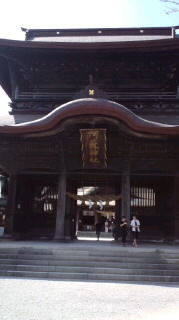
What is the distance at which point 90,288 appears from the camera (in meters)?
7.80

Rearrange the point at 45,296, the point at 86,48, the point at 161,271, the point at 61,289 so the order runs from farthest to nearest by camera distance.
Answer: the point at 86,48 < the point at 161,271 < the point at 61,289 < the point at 45,296

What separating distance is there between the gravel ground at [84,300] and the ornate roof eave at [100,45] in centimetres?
1023

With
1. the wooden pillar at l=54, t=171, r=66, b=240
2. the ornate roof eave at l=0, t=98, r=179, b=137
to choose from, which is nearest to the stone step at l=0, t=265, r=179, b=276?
the wooden pillar at l=54, t=171, r=66, b=240

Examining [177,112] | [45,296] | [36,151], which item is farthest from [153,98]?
[45,296]

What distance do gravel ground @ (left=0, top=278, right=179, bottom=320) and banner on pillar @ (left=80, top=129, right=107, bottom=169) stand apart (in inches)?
225

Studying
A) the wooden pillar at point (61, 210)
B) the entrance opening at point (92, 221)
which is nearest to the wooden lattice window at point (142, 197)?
the entrance opening at point (92, 221)

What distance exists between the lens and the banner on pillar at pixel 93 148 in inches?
505

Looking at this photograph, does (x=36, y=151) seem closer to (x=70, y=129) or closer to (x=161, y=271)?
(x=70, y=129)

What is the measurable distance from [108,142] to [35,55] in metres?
5.84

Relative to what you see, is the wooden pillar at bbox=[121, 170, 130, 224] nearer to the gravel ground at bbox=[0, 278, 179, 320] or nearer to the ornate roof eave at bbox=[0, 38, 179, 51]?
the gravel ground at bbox=[0, 278, 179, 320]

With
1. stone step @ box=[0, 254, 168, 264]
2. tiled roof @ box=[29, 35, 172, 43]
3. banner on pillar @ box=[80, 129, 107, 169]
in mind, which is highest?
tiled roof @ box=[29, 35, 172, 43]

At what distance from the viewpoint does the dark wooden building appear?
41.3 feet

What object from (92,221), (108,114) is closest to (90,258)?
(108,114)

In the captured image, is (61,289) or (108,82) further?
(108,82)
